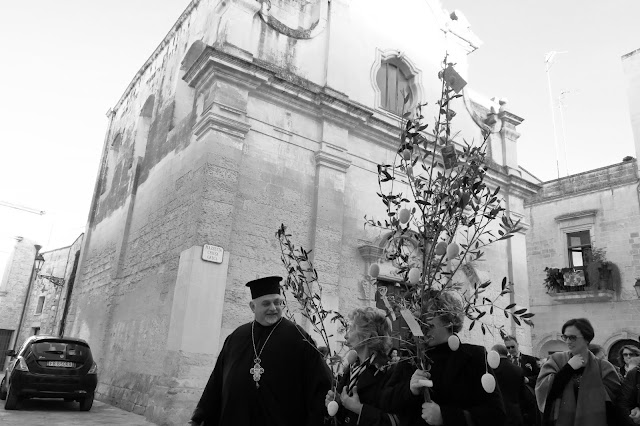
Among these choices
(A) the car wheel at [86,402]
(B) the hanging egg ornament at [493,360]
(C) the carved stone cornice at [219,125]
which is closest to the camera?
(B) the hanging egg ornament at [493,360]

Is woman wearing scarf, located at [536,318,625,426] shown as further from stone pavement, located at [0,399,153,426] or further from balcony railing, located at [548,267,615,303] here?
balcony railing, located at [548,267,615,303]

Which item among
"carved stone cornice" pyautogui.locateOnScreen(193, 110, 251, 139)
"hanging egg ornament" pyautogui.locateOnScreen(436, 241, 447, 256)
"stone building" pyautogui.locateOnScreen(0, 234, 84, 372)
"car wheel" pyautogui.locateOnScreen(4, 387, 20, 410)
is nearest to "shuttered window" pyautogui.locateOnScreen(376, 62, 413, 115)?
"carved stone cornice" pyautogui.locateOnScreen(193, 110, 251, 139)

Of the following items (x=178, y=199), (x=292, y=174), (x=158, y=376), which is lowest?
(x=158, y=376)

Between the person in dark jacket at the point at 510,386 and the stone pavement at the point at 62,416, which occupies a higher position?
the person in dark jacket at the point at 510,386

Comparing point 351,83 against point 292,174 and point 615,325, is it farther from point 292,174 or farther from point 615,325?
Answer: point 615,325

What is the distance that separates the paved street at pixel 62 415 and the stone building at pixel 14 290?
1731cm

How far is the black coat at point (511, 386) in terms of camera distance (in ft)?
11.4

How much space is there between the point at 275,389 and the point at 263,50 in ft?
25.0

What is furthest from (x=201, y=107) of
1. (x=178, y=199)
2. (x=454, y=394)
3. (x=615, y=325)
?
(x=615, y=325)

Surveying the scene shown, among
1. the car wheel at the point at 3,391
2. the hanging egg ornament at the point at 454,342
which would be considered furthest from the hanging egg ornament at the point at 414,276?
the car wheel at the point at 3,391

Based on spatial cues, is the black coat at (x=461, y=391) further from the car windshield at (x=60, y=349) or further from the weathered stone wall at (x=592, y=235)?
the weathered stone wall at (x=592, y=235)

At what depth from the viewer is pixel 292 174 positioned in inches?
360

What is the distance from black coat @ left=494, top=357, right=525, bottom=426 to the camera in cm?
346

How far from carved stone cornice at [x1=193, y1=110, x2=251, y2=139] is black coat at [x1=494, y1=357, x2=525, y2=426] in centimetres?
597
